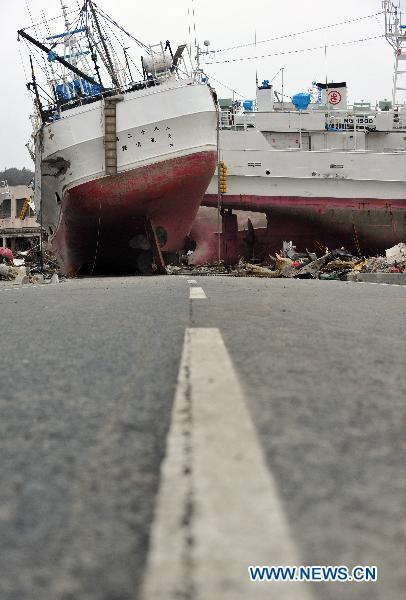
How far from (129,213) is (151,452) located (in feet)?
58.5

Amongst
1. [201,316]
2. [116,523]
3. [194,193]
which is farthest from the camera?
[194,193]

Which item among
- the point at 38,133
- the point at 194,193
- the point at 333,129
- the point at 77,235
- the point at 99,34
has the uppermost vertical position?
the point at 99,34

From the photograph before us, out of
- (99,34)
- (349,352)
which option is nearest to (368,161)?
(99,34)

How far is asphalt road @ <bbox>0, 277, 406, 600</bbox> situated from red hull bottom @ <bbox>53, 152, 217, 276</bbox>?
1567cm

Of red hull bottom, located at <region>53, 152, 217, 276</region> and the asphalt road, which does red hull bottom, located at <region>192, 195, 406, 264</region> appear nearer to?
red hull bottom, located at <region>53, 152, 217, 276</region>

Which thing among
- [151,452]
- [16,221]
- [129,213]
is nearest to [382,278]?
[129,213]

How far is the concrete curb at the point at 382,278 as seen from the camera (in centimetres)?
1209

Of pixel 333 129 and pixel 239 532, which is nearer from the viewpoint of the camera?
pixel 239 532

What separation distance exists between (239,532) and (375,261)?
15995mm

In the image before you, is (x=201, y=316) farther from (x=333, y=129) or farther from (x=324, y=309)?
(x=333, y=129)

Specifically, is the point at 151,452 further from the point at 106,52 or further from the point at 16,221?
the point at 16,221

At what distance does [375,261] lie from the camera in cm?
1608

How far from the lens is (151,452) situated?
1262mm

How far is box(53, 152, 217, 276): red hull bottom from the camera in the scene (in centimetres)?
1830
